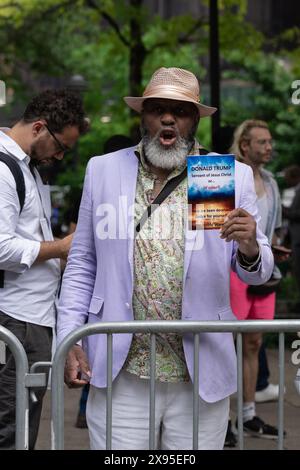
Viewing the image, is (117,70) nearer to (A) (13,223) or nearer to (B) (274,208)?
(B) (274,208)

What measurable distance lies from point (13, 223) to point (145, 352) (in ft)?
3.28

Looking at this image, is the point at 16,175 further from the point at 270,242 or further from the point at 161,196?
the point at 270,242

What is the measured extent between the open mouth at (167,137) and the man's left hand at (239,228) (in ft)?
1.43

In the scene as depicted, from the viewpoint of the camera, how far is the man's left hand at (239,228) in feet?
12.4

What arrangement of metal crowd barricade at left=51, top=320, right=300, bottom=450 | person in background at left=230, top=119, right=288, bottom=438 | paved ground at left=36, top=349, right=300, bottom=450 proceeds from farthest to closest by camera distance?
person in background at left=230, top=119, right=288, bottom=438
paved ground at left=36, top=349, right=300, bottom=450
metal crowd barricade at left=51, top=320, right=300, bottom=450

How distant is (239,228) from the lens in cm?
378

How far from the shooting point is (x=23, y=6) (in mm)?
15844

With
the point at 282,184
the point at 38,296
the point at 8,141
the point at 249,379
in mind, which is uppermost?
the point at 282,184

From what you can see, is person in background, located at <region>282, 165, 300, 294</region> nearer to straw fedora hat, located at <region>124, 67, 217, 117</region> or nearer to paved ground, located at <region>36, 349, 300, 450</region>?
paved ground, located at <region>36, 349, 300, 450</region>

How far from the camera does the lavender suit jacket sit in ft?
13.1

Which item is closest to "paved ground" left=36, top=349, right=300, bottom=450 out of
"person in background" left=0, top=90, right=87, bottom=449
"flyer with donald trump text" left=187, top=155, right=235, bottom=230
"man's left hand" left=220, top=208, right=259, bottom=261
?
"man's left hand" left=220, top=208, right=259, bottom=261

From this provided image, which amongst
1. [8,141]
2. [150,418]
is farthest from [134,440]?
[8,141]

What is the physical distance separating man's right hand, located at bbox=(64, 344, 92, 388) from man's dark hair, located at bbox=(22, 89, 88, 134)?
1.26m

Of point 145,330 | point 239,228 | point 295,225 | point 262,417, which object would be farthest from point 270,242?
point 295,225
